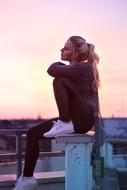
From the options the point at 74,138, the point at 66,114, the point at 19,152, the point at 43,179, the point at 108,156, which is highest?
the point at 66,114

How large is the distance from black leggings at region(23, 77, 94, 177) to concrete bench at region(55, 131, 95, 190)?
0.47 ft

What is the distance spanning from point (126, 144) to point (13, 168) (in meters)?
3.23

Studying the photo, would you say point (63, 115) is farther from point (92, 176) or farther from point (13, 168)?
point (13, 168)

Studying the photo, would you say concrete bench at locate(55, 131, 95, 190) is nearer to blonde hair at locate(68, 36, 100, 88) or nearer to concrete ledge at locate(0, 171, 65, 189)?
blonde hair at locate(68, 36, 100, 88)

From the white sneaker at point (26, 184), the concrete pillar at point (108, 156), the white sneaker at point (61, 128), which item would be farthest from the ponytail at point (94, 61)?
the concrete pillar at point (108, 156)

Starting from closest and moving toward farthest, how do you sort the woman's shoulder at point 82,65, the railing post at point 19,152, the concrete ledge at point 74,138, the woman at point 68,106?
the concrete ledge at point 74,138, the woman at point 68,106, the woman's shoulder at point 82,65, the railing post at point 19,152

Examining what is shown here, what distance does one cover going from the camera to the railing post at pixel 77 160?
4969 mm

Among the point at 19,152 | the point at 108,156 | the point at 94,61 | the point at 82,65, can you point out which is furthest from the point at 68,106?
the point at 108,156

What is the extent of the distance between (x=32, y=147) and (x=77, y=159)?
476 mm

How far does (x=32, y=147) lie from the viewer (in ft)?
17.1

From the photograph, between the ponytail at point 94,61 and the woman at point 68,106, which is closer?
the woman at point 68,106

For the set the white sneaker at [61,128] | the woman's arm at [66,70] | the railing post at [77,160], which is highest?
the woman's arm at [66,70]

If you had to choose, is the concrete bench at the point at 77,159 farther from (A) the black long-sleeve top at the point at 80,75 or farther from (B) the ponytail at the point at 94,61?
(B) the ponytail at the point at 94,61

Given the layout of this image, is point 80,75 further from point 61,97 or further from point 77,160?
point 77,160
